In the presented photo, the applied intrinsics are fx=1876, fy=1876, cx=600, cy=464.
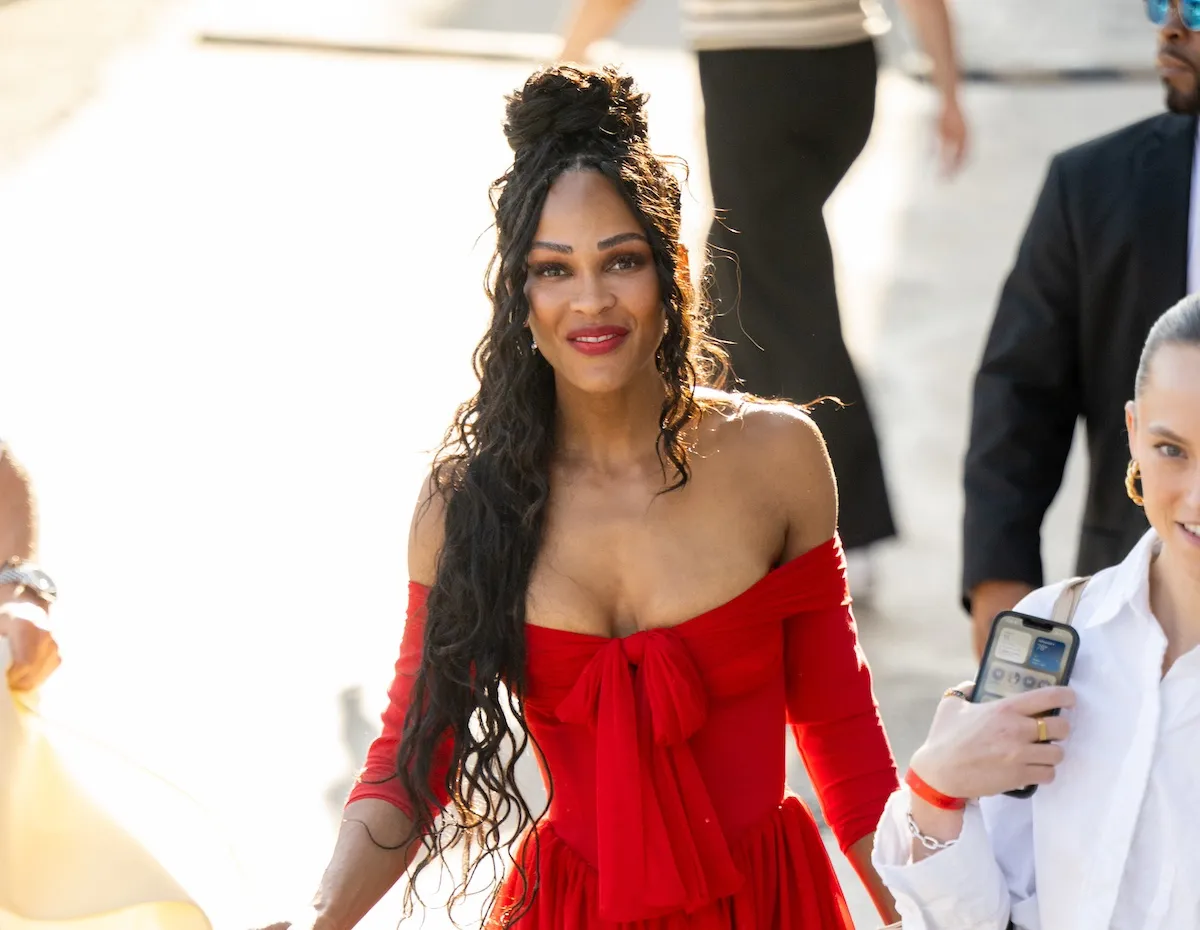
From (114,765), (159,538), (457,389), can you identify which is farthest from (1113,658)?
(457,389)

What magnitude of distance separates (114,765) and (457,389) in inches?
165

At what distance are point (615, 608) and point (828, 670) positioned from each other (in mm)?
329

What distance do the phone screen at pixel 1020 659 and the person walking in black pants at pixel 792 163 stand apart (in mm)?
2455

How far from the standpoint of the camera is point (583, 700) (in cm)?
252

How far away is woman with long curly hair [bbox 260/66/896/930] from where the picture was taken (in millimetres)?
2508

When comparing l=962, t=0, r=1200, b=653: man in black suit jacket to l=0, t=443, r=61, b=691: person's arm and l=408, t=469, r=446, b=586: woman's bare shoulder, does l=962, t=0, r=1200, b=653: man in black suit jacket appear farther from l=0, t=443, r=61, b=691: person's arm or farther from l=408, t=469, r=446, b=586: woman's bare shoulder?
l=0, t=443, r=61, b=691: person's arm

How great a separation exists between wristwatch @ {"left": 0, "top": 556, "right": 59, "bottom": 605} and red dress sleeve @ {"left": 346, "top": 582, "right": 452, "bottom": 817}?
0.60 m

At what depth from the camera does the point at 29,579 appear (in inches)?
113

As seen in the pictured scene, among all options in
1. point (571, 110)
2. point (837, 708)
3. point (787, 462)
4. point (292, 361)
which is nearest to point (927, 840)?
point (837, 708)

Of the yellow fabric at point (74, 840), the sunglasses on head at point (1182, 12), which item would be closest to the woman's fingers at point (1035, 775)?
the yellow fabric at point (74, 840)

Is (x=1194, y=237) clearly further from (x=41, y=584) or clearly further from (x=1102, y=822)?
(x=41, y=584)

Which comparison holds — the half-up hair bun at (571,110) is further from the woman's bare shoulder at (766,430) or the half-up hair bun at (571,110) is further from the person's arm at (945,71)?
the person's arm at (945,71)

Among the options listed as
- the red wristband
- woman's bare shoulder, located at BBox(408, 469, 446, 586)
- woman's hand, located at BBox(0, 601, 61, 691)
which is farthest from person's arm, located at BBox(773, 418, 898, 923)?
woman's hand, located at BBox(0, 601, 61, 691)

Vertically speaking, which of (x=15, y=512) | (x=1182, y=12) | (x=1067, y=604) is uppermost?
(x=1182, y=12)
